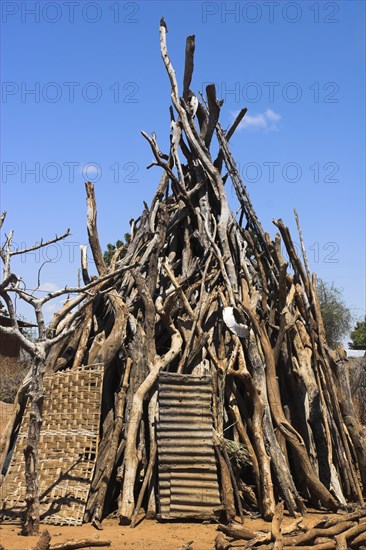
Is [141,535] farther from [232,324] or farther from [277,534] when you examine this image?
[232,324]

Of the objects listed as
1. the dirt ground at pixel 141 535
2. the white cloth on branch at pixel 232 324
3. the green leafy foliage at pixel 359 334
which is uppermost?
the green leafy foliage at pixel 359 334

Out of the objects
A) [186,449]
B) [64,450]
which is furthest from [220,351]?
[64,450]

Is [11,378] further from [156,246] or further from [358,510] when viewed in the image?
[358,510]

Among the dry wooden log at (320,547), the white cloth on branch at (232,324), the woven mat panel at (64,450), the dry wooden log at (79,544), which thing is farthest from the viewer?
the white cloth on branch at (232,324)

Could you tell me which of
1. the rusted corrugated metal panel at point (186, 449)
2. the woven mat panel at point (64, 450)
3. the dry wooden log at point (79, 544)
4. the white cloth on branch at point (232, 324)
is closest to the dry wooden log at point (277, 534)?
the rusted corrugated metal panel at point (186, 449)

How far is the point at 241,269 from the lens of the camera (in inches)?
358

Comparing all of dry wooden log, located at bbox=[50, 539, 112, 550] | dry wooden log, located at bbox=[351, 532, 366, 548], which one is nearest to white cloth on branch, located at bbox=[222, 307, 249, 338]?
dry wooden log, located at bbox=[351, 532, 366, 548]

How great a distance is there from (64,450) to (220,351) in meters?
2.26

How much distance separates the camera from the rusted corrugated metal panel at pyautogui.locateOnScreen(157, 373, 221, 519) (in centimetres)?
633

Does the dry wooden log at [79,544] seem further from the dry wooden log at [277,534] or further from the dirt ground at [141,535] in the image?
the dry wooden log at [277,534]

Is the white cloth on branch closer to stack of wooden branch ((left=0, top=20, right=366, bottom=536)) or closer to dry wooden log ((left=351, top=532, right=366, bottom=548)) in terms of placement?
stack of wooden branch ((left=0, top=20, right=366, bottom=536))

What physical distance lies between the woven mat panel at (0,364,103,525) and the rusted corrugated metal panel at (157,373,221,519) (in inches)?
29.8

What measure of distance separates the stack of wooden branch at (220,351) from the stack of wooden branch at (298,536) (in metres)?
0.13

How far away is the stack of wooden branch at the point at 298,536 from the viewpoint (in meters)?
5.24
